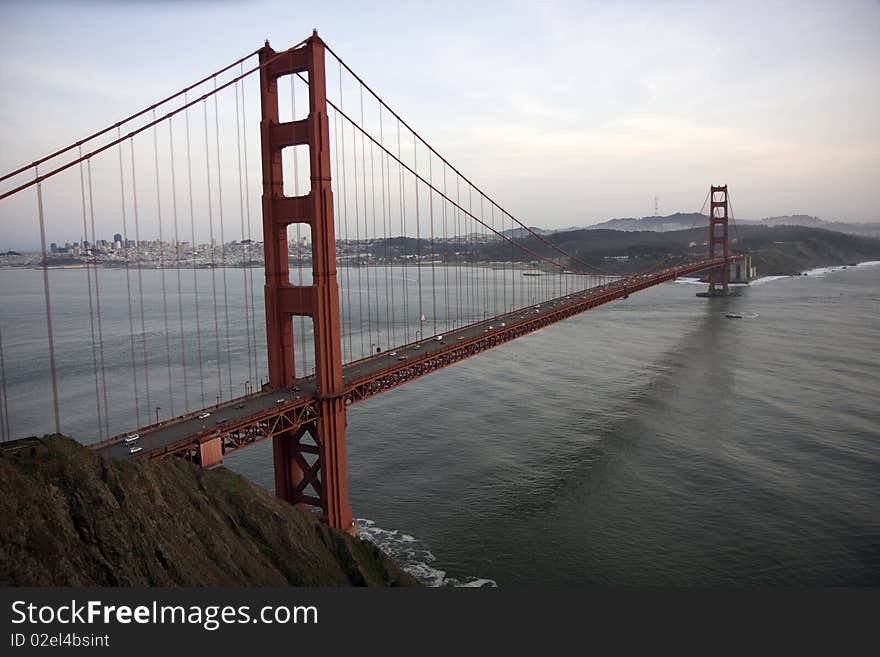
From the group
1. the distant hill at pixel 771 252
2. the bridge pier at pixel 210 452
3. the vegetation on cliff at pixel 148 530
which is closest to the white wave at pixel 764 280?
the distant hill at pixel 771 252

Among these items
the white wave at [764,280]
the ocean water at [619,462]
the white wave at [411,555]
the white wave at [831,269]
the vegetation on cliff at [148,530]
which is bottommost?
the white wave at [411,555]

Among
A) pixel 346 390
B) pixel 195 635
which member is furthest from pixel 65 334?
pixel 195 635

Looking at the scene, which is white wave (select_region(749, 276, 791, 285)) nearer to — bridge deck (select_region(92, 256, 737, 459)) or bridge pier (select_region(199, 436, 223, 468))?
bridge deck (select_region(92, 256, 737, 459))

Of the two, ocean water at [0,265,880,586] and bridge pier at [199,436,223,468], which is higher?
bridge pier at [199,436,223,468]

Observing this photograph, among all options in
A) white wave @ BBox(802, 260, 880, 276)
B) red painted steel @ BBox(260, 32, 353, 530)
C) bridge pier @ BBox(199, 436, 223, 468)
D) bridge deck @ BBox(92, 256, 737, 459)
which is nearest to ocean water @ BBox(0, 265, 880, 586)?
red painted steel @ BBox(260, 32, 353, 530)

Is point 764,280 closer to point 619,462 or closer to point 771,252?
point 771,252

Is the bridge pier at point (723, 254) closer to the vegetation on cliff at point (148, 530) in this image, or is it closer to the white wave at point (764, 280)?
the white wave at point (764, 280)
